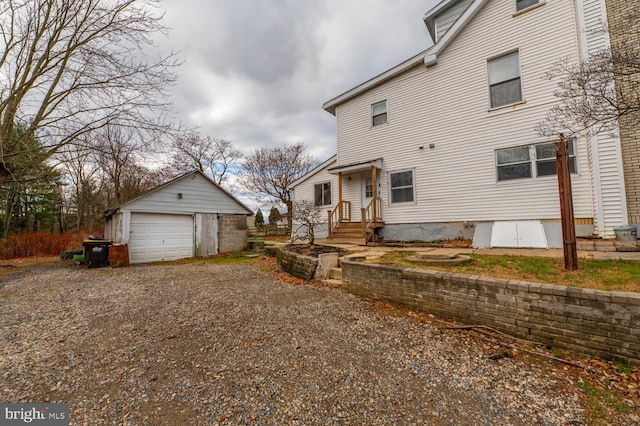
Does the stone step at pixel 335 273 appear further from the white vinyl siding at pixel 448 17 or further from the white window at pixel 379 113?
the white vinyl siding at pixel 448 17

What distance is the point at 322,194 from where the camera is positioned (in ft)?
40.9

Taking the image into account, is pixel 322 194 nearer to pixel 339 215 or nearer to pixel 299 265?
pixel 339 215

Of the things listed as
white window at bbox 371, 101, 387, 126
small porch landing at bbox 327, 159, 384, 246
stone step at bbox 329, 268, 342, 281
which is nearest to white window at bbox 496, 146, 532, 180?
small porch landing at bbox 327, 159, 384, 246

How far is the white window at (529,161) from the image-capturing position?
6926 millimetres

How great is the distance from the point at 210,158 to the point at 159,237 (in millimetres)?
15692

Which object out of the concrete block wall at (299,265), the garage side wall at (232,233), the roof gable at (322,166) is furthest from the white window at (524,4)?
the garage side wall at (232,233)

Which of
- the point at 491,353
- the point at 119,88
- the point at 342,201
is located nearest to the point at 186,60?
the point at 119,88

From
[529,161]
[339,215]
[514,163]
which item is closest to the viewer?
[529,161]

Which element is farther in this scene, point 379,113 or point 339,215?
point 339,215

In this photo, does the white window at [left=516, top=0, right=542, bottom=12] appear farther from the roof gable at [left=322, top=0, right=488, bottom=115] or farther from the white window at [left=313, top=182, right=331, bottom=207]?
the white window at [left=313, top=182, right=331, bottom=207]

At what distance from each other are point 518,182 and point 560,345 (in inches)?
Answer: 236

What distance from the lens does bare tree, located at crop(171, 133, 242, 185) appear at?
23641 mm

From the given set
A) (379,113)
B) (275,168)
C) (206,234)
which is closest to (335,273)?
(379,113)

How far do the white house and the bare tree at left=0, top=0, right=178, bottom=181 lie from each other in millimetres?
7360
